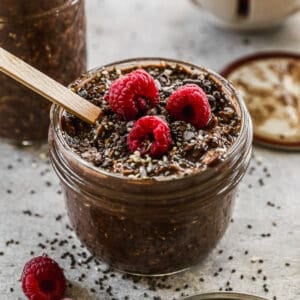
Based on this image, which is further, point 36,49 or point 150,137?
point 36,49

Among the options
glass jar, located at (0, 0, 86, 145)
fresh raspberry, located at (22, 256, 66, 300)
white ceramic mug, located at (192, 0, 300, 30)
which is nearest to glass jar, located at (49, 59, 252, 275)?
fresh raspberry, located at (22, 256, 66, 300)

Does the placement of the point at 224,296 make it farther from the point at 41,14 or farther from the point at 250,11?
the point at 250,11

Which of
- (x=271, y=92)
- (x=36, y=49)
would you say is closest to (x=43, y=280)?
Result: (x=36, y=49)

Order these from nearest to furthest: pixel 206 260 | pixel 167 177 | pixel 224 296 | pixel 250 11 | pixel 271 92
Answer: pixel 167 177 → pixel 224 296 → pixel 206 260 → pixel 271 92 → pixel 250 11

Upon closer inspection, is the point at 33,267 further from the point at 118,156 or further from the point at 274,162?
the point at 274,162

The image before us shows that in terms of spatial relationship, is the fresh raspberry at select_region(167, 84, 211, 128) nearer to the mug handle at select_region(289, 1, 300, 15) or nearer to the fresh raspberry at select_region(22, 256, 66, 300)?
the fresh raspberry at select_region(22, 256, 66, 300)

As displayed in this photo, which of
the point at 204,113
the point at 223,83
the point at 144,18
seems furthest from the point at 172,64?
the point at 144,18

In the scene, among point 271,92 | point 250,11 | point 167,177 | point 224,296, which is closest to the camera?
point 167,177
